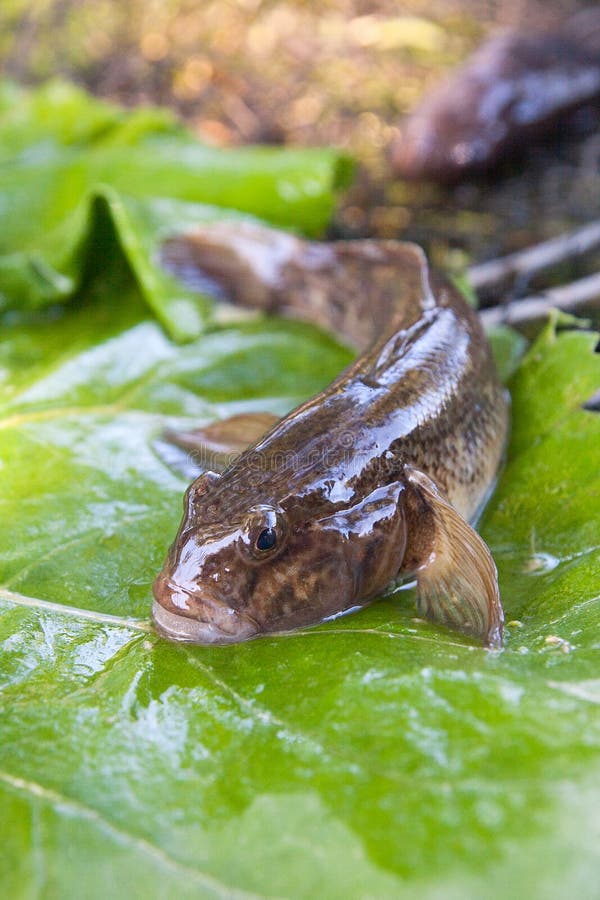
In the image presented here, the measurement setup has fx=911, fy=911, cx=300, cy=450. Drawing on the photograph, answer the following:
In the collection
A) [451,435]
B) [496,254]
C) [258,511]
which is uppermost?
[258,511]

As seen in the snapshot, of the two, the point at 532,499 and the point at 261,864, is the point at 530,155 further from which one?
the point at 261,864

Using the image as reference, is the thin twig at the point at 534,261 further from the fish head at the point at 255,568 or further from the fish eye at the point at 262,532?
the fish eye at the point at 262,532

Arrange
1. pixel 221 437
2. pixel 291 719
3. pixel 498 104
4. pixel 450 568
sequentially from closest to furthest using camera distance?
pixel 291 719
pixel 450 568
pixel 221 437
pixel 498 104

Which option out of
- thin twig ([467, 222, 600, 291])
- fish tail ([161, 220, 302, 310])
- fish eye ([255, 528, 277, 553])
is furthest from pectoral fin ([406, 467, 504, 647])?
thin twig ([467, 222, 600, 291])

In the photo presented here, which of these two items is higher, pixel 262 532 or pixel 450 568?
pixel 262 532

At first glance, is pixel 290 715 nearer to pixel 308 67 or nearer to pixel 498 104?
pixel 498 104


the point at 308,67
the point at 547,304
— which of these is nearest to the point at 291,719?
the point at 547,304

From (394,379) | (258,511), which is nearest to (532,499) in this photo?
(394,379)
